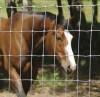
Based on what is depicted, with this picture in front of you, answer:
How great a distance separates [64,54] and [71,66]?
0.62ft

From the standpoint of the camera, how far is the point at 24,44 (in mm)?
4996

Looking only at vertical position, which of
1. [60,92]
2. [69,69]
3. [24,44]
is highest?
[24,44]

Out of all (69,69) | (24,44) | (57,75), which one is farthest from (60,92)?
(69,69)

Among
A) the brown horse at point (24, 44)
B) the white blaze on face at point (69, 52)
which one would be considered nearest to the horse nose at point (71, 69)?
the white blaze on face at point (69, 52)

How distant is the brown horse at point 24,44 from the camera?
193 inches

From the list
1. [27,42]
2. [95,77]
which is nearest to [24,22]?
[27,42]

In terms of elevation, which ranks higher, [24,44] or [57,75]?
[24,44]

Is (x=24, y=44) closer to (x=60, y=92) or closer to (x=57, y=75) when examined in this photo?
(x=60, y=92)

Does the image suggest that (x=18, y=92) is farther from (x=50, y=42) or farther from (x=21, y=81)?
(x=50, y=42)

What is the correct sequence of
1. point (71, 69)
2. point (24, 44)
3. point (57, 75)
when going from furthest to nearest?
point (57, 75), point (24, 44), point (71, 69)

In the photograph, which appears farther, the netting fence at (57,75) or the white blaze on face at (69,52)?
the netting fence at (57,75)

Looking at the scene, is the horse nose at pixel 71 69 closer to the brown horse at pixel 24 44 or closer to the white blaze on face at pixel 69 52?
the white blaze on face at pixel 69 52

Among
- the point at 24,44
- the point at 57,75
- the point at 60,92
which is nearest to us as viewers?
the point at 24,44

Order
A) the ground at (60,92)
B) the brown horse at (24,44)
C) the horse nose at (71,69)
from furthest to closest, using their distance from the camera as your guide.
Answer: the ground at (60,92), the brown horse at (24,44), the horse nose at (71,69)
